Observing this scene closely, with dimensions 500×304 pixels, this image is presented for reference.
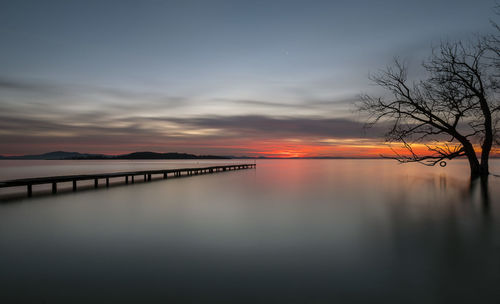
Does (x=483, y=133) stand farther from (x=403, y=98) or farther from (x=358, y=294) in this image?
(x=358, y=294)

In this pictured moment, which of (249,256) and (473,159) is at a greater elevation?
(473,159)


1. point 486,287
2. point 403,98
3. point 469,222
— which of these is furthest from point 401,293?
point 403,98

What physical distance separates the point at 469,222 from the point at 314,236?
5.94m

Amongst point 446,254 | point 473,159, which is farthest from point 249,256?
point 473,159

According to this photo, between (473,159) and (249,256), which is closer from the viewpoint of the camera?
(249,256)

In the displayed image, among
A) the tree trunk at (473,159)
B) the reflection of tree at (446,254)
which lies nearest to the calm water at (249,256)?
the reflection of tree at (446,254)

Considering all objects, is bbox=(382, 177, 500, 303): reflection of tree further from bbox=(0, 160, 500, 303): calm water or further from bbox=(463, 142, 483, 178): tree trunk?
bbox=(463, 142, 483, 178): tree trunk

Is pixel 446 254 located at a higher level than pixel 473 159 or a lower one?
lower

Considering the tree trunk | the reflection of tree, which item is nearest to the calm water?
the reflection of tree

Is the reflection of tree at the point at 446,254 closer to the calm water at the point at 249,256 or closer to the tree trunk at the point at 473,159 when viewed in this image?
the calm water at the point at 249,256

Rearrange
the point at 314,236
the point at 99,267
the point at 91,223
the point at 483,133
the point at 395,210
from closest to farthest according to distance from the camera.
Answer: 1. the point at 99,267
2. the point at 314,236
3. the point at 91,223
4. the point at 395,210
5. the point at 483,133

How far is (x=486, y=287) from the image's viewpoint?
464 cm

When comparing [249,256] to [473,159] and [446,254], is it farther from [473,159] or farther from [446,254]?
[473,159]

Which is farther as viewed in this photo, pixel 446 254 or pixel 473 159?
pixel 473 159
